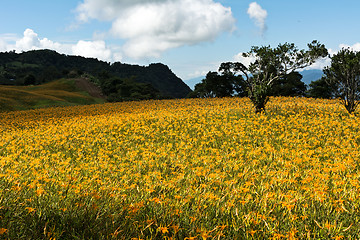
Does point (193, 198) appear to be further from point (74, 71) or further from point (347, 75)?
point (74, 71)

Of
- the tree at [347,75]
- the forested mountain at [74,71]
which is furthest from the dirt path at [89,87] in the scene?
the tree at [347,75]

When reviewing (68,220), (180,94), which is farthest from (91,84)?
(180,94)

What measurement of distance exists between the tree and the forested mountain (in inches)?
1792

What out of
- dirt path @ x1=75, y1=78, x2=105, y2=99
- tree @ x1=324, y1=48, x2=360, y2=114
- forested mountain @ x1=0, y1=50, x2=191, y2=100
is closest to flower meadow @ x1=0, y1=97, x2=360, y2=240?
tree @ x1=324, y1=48, x2=360, y2=114

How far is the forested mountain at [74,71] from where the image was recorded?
77250 millimetres

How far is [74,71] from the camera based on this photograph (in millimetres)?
92312

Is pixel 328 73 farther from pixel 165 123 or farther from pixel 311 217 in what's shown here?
pixel 311 217

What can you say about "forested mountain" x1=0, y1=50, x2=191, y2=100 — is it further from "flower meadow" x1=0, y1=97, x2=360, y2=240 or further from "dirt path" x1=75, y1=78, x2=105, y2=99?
"flower meadow" x1=0, y1=97, x2=360, y2=240

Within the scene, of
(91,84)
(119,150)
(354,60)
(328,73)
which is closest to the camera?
(119,150)

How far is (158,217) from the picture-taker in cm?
354

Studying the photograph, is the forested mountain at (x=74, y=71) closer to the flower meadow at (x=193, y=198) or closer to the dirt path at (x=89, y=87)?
the dirt path at (x=89, y=87)

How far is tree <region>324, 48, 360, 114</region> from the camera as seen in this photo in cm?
1523

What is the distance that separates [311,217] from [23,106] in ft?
115

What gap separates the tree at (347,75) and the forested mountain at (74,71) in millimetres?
45515
